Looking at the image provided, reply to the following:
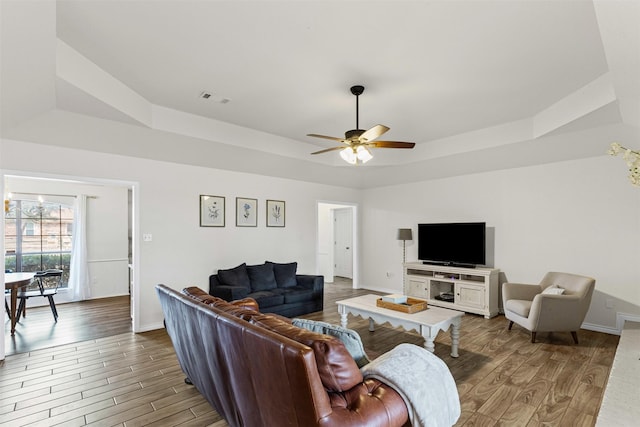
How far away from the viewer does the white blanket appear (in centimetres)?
164

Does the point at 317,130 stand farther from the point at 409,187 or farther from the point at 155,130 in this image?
the point at 409,187

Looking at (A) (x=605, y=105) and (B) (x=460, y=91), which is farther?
(B) (x=460, y=91)

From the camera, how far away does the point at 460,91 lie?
3.67m

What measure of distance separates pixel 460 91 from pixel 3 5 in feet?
12.8

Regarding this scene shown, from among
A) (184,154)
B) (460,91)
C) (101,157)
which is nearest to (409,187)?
(460,91)

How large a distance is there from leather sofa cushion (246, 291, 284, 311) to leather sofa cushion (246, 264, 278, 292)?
216 mm

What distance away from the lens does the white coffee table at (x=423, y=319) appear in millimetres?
3287

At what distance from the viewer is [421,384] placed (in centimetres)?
171

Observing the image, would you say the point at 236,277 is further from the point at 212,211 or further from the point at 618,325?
the point at 618,325

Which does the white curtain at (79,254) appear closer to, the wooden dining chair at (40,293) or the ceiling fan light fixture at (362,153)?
the wooden dining chair at (40,293)

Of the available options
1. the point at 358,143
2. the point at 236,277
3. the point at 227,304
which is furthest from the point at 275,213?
the point at 227,304

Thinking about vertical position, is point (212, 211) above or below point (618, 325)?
A: above

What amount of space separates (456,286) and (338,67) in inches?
167

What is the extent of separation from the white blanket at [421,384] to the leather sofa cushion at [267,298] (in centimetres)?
307
